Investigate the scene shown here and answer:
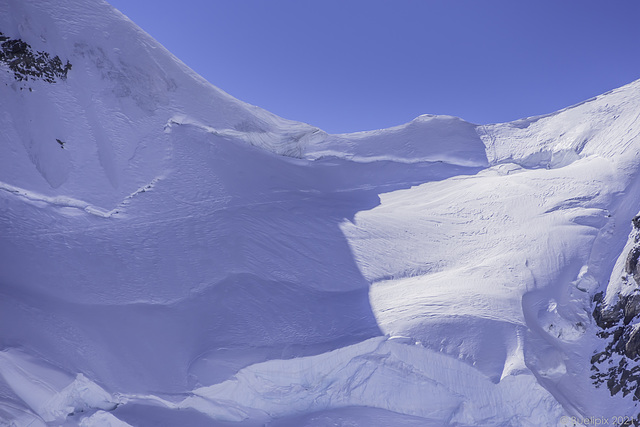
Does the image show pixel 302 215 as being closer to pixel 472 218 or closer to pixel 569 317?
pixel 472 218

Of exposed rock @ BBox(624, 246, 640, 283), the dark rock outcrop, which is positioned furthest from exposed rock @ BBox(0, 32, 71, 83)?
exposed rock @ BBox(624, 246, 640, 283)

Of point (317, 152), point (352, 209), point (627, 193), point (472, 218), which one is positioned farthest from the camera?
point (317, 152)

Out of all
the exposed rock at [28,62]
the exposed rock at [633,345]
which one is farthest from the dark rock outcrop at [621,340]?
the exposed rock at [28,62]

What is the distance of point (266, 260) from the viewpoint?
834 cm

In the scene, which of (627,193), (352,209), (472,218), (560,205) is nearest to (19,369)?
(352,209)

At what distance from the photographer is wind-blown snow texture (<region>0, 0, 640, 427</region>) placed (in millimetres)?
6340

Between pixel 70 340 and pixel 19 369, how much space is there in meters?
0.69

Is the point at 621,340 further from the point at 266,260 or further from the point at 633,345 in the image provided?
the point at 266,260

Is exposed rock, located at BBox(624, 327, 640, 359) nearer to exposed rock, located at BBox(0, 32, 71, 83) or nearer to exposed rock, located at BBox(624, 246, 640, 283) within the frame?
exposed rock, located at BBox(624, 246, 640, 283)

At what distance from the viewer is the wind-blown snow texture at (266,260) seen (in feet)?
20.8

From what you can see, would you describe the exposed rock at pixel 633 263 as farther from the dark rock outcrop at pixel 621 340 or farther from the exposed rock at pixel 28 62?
the exposed rock at pixel 28 62

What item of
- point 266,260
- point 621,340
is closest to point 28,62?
point 266,260

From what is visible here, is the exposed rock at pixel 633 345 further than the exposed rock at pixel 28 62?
No

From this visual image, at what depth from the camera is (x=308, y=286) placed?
8070 mm
